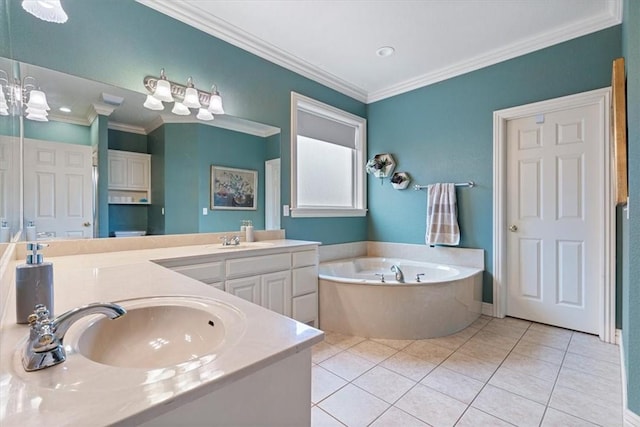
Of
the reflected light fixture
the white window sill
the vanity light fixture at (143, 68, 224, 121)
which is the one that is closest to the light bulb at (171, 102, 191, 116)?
the vanity light fixture at (143, 68, 224, 121)

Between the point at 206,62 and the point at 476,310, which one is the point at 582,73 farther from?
the point at 206,62

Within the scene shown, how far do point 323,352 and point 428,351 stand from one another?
0.82 m

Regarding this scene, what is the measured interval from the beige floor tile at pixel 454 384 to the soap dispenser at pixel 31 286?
78.1 inches

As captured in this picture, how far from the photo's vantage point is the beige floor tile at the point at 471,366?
1980mm

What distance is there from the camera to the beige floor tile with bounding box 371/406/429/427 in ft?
5.02

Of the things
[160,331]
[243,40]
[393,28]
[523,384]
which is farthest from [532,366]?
[243,40]

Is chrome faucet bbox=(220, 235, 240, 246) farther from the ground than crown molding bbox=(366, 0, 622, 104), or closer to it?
closer to it

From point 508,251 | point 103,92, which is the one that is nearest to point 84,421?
point 103,92

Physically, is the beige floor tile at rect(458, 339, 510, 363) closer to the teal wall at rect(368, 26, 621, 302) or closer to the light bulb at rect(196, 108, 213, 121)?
the teal wall at rect(368, 26, 621, 302)

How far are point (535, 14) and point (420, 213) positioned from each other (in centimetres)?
207

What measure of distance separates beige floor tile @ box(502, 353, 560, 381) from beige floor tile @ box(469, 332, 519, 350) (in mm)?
169

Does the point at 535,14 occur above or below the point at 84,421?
above

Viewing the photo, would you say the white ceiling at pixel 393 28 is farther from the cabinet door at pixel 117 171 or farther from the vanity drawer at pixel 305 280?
the vanity drawer at pixel 305 280

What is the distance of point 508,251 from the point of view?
3049mm
